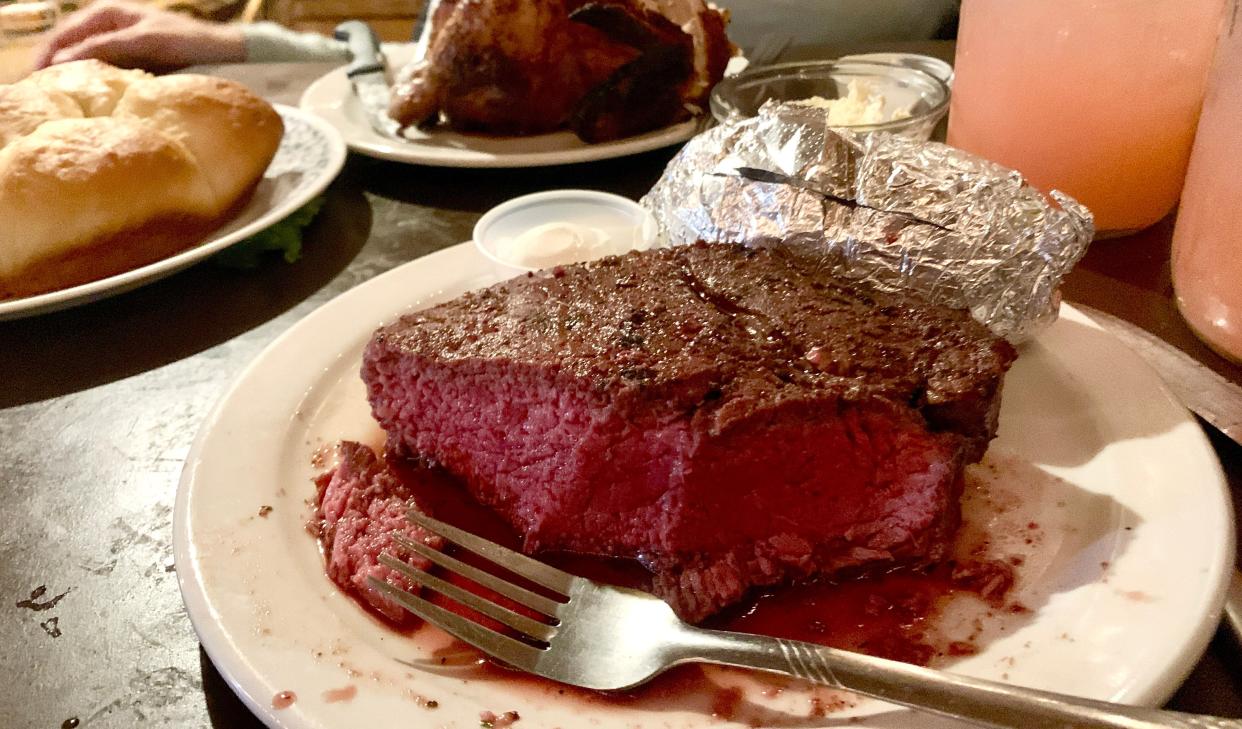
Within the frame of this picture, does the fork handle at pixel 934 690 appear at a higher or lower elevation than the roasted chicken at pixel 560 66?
lower

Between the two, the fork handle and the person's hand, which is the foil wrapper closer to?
the fork handle

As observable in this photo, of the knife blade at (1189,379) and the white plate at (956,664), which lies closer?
the white plate at (956,664)

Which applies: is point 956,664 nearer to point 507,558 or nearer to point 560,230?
point 507,558

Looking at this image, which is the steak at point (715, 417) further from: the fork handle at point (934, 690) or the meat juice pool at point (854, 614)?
the fork handle at point (934, 690)

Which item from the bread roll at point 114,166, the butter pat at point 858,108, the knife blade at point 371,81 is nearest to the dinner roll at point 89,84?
the bread roll at point 114,166

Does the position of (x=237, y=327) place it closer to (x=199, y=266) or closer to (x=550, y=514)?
(x=199, y=266)

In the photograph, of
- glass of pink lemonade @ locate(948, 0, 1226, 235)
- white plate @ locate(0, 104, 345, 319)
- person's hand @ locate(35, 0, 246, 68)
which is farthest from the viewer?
person's hand @ locate(35, 0, 246, 68)

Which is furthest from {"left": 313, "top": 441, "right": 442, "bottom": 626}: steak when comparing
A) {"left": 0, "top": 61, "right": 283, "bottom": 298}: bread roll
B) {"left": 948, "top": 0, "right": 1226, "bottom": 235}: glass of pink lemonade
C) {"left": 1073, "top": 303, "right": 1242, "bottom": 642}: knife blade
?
{"left": 948, "top": 0, "right": 1226, "bottom": 235}: glass of pink lemonade
